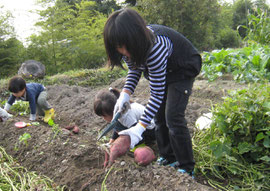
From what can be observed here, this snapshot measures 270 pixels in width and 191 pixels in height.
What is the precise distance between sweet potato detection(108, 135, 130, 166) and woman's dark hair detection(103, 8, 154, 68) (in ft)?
2.00

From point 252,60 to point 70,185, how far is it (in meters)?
4.08

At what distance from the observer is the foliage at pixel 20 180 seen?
1828mm

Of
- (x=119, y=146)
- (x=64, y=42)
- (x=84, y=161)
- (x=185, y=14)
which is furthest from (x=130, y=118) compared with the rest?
(x=185, y=14)

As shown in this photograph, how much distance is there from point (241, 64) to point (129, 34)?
3.90 metres

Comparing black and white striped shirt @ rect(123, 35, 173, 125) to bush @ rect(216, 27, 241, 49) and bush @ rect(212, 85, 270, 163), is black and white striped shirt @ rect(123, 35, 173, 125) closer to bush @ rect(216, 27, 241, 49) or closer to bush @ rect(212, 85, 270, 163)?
bush @ rect(212, 85, 270, 163)

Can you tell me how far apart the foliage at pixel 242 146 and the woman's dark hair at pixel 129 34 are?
921 mm

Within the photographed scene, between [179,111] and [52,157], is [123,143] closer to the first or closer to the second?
[179,111]

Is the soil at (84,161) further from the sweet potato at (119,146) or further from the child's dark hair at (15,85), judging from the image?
the child's dark hair at (15,85)

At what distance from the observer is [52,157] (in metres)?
2.25

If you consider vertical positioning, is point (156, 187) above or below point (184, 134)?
below

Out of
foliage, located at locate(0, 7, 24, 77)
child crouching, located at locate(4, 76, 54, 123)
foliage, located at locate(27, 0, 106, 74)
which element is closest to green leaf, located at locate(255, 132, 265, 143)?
child crouching, located at locate(4, 76, 54, 123)

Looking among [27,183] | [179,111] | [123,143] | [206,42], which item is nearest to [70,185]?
[27,183]

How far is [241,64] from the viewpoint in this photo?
15.0ft

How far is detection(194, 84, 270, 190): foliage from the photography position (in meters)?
1.75
